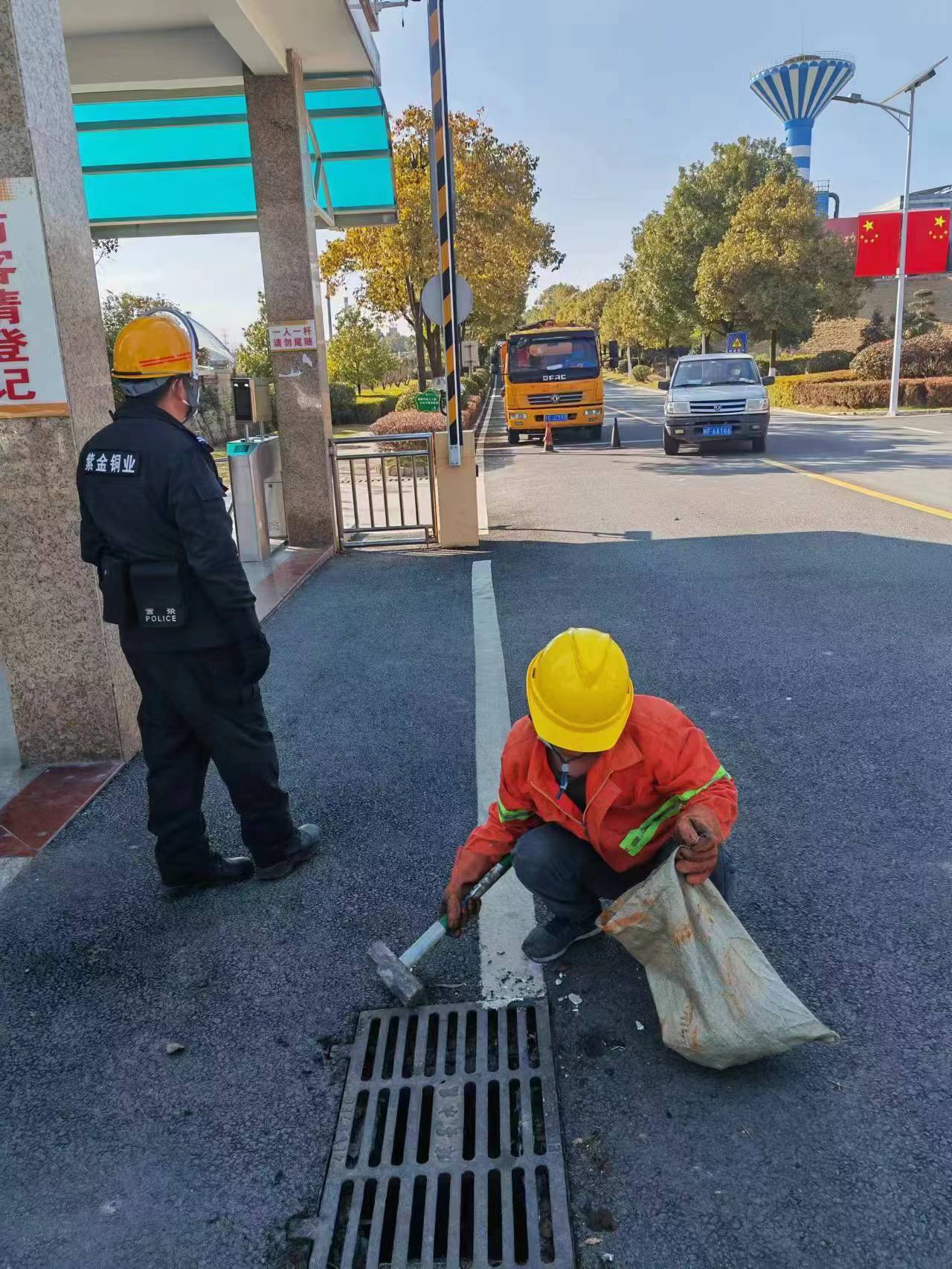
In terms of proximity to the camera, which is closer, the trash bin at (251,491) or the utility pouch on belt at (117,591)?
the utility pouch on belt at (117,591)

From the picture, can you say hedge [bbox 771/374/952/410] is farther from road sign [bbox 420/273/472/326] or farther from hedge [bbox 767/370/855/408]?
road sign [bbox 420/273/472/326]

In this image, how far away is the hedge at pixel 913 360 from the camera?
3578 centimetres

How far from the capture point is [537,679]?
2459 millimetres

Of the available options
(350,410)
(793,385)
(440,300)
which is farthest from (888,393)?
(440,300)

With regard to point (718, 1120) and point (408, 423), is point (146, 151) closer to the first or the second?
point (408, 423)

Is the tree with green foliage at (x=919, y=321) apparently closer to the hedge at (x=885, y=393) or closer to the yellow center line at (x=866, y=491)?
the hedge at (x=885, y=393)

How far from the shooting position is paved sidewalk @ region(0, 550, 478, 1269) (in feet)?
6.89

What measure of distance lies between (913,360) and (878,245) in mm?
5669

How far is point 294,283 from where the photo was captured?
9539 millimetres

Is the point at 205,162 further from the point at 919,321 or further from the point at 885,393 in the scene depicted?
the point at 919,321

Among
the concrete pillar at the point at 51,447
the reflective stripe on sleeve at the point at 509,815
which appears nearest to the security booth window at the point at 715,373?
the concrete pillar at the point at 51,447

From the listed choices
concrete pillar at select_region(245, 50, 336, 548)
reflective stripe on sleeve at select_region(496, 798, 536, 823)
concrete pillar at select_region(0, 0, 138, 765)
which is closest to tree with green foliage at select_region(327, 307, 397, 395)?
concrete pillar at select_region(245, 50, 336, 548)

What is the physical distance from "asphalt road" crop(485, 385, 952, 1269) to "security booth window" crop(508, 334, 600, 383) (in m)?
14.0

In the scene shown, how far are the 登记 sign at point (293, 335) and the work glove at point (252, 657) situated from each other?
7113 mm
